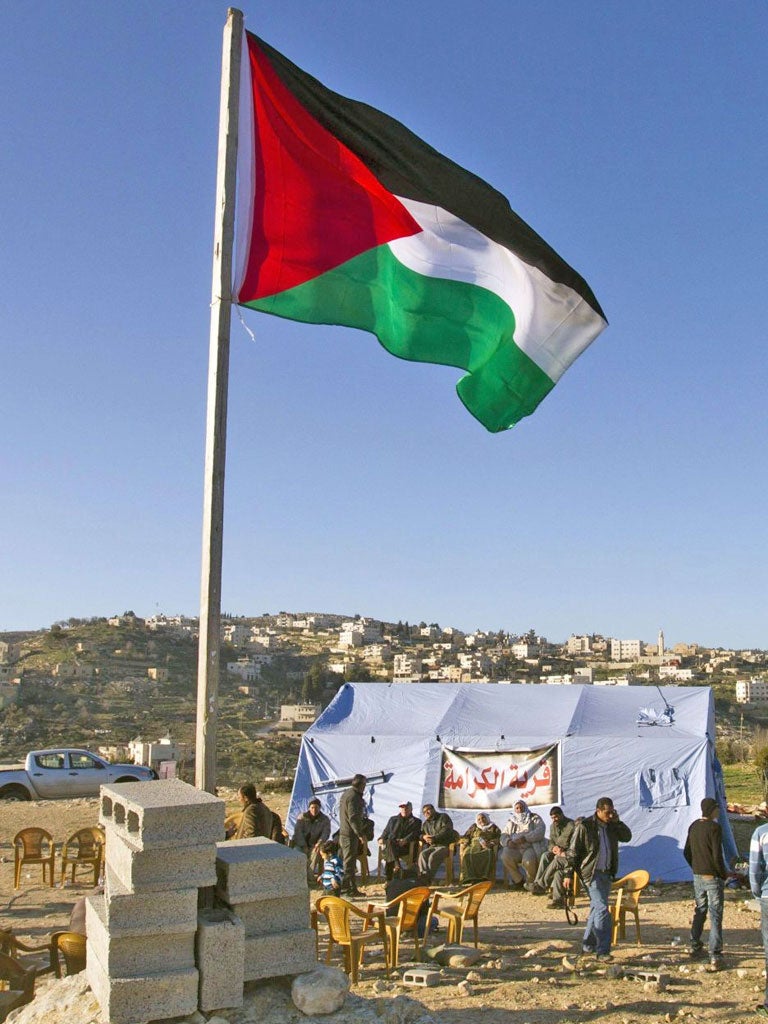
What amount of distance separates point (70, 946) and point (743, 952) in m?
Answer: 6.42

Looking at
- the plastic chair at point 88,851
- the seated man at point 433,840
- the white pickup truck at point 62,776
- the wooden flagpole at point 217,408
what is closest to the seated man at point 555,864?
the seated man at point 433,840

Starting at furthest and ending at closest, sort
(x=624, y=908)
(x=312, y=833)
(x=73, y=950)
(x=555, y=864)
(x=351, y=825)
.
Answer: (x=312, y=833), (x=351, y=825), (x=555, y=864), (x=624, y=908), (x=73, y=950)

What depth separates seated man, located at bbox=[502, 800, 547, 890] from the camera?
13.3 m

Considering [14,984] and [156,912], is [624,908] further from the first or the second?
[156,912]

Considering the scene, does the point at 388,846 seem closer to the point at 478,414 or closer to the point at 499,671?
the point at 478,414

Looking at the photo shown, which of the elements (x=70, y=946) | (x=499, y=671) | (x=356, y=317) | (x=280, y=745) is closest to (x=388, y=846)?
(x=70, y=946)

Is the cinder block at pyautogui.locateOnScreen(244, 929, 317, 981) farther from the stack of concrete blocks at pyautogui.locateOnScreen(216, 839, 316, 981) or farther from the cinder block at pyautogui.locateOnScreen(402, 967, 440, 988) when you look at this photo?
the cinder block at pyautogui.locateOnScreen(402, 967, 440, 988)

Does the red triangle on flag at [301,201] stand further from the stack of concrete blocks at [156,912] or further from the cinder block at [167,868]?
the cinder block at [167,868]

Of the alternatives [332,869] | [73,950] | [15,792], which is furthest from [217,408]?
[15,792]

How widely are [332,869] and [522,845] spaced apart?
115 inches

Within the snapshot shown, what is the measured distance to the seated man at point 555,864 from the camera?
39.8ft

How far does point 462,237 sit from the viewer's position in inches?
309

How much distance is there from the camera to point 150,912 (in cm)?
509

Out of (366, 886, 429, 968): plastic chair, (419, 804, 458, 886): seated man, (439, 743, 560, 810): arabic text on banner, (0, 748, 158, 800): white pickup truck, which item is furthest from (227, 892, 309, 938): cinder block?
(0, 748, 158, 800): white pickup truck
